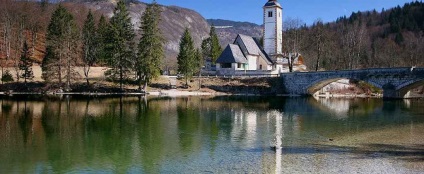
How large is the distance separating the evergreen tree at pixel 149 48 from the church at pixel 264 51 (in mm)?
16798

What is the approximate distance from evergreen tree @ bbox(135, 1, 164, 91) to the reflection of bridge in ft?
73.4

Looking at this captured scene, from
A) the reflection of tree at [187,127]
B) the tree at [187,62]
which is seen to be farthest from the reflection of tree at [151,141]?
the tree at [187,62]

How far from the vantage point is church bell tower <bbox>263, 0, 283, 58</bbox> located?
3241 inches

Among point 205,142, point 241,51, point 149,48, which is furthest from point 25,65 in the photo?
point 205,142

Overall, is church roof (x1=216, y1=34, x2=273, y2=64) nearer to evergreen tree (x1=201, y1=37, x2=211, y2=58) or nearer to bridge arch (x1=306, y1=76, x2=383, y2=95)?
evergreen tree (x1=201, y1=37, x2=211, y2=58)

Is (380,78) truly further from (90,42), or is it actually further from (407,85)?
(90,42)

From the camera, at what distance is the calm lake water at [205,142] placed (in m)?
17.7

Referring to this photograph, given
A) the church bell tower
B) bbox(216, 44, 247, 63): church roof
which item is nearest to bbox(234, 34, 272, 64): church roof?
the church bell tower

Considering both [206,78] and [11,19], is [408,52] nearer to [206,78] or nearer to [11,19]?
[206,78]

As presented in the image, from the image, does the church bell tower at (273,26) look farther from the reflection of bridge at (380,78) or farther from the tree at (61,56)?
the tree at (61,56)

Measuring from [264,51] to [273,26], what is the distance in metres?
5.38

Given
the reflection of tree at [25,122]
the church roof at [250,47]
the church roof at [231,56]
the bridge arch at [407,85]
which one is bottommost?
the reflection of tree at [25,122]

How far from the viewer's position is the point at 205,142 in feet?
77.2

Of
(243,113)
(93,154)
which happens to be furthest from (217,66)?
(93,154)
